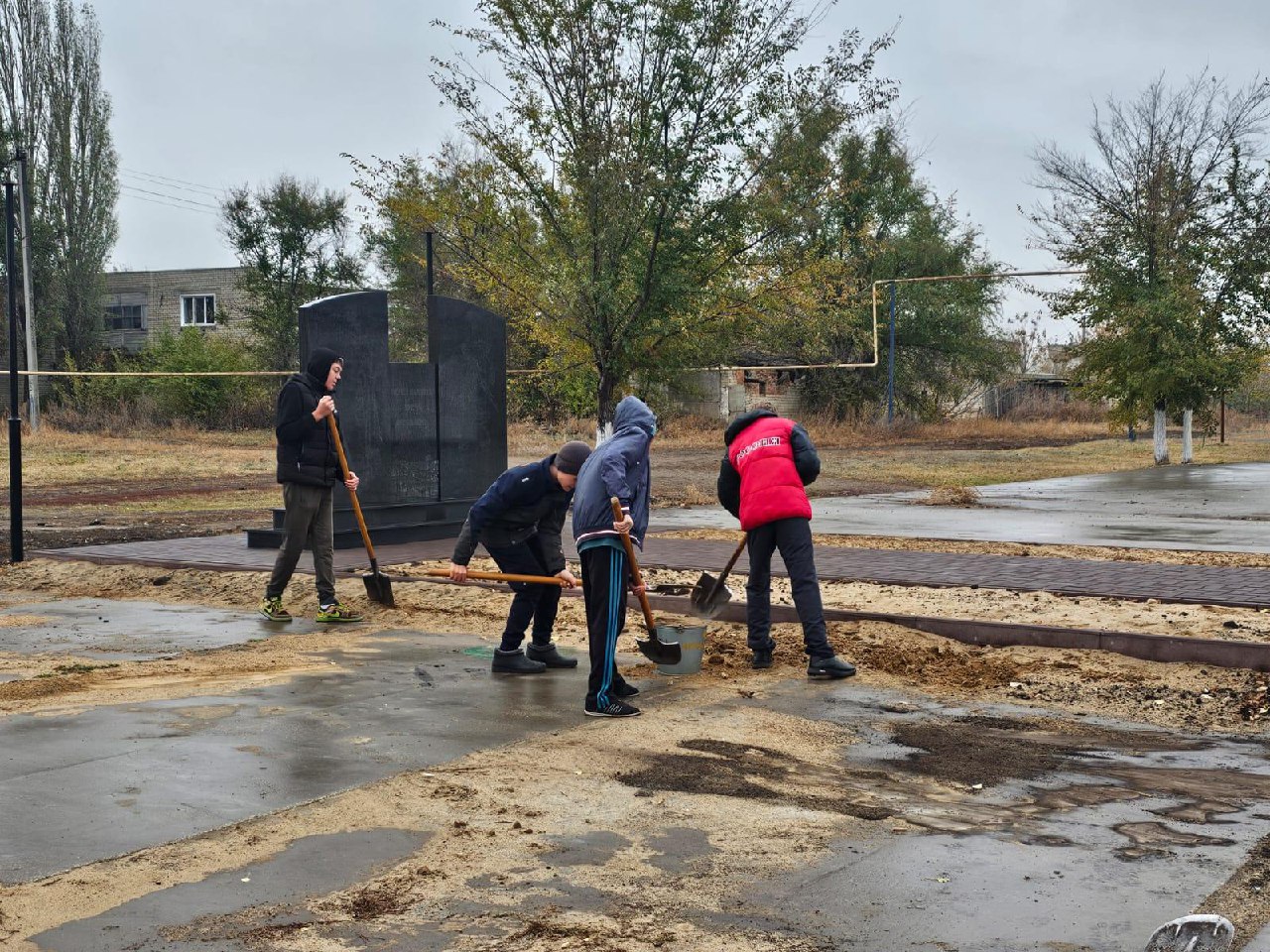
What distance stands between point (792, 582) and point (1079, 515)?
11.0 meters

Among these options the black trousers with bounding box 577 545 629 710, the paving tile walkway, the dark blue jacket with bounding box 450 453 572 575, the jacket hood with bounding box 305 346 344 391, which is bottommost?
the paving tile walkway

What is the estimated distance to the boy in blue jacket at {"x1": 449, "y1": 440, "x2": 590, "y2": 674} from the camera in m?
7.69

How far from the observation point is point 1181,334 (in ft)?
101

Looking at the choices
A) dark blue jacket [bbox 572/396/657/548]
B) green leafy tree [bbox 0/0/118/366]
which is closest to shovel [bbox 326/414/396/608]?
dark blue jacket [bbox 572/396/657/548]

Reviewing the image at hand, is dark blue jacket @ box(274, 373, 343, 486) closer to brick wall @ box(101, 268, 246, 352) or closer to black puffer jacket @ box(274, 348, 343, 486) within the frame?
black puffer jacket @ box(274, 348, 343, 486)

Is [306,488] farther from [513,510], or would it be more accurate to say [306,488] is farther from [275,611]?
[513,510]

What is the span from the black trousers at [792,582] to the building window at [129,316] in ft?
179

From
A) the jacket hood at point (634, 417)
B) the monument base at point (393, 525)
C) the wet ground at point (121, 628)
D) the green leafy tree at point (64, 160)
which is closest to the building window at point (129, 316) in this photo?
the green leafy tree at point (64, 160)

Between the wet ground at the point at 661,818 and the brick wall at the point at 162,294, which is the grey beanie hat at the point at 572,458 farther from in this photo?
the brick wall at the point at 162,294

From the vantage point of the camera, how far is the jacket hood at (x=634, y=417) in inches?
290

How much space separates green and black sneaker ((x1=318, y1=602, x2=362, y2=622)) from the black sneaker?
3494 millimetres

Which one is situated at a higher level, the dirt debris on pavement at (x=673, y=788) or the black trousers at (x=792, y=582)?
the black trousers at (x=792, y=582)

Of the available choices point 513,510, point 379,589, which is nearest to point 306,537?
point 379,589

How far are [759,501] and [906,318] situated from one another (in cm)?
3850
